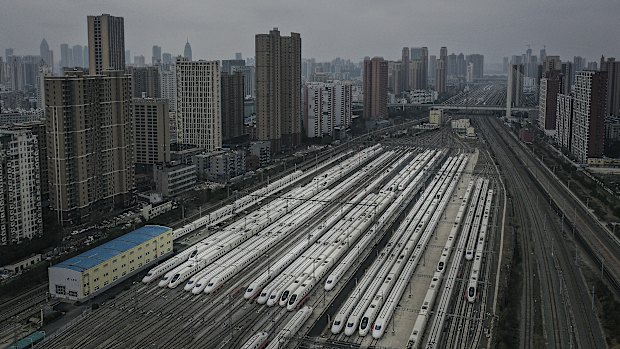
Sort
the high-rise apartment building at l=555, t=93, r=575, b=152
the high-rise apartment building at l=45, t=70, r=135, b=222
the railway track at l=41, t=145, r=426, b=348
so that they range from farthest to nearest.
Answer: the high-rise apartment building at l=555, t=93, r=575, b=152, the high-rise apartment building at l=45, t=70, r=135, b=222, the railway track at l=41, t=145, r=426, b=348

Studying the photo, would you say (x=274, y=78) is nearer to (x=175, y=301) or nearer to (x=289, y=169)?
(x=289, y=169)

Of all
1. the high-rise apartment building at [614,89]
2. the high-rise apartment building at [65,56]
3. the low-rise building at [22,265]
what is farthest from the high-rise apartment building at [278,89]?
the high-rise apartment building at [65,56]

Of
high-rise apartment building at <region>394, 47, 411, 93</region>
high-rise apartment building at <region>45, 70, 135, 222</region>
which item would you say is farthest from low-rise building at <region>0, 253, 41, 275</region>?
high-rise apartment building at <region>394, 47, 411, 93</region>

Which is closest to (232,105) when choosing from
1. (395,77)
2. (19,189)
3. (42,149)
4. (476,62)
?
(42,149)

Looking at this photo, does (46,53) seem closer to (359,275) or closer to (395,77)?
(395,77)

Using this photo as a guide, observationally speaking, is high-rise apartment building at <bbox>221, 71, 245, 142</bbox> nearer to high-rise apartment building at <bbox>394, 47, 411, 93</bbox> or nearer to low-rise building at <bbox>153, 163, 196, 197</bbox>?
low-rise building at <bbox>153, 163, 196, 197</bbox>

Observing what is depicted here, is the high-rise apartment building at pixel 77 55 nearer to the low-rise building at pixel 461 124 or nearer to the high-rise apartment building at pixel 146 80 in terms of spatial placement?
the high-rise apartment building at pixel 146 80

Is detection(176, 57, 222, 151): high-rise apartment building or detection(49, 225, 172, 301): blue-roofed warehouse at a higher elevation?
detection(176, 57, 222, 151): high-rise apartment building

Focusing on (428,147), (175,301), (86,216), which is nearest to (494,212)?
(175,301)
